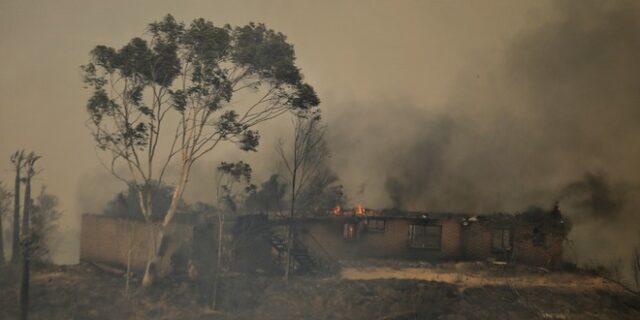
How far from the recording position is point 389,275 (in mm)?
22734

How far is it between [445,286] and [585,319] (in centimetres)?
459

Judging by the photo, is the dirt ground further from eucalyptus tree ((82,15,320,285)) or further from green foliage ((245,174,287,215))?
green foliage ((245,174,287,215))

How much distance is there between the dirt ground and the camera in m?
18.4

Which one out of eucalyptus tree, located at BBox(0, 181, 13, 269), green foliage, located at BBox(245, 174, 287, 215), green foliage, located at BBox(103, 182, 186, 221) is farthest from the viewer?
green foliage, located at BBox(245, 174, 287, 215)

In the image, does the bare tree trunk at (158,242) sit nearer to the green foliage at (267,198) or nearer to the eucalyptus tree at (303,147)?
the eucalyptus tree at (303,147)

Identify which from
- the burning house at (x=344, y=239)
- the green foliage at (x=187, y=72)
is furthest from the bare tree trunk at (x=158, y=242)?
the green foliage at (x=187, y=72)

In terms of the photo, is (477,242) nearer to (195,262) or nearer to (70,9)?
(195,262)

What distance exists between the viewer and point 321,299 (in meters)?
19.4

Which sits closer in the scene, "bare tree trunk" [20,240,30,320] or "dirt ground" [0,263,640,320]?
"bare tree trunk" [20,240,30,320]

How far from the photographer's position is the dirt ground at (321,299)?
1844 centimetres

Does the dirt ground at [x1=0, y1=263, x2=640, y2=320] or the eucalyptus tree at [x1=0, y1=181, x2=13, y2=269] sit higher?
the eucalyptus tree at [x1=0, y1=181, x2=13, y2=269]

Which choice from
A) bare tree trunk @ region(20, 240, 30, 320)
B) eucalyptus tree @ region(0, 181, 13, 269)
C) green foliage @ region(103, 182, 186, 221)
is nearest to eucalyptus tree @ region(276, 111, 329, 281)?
green foliage @ region(103, 182, 186, 221)

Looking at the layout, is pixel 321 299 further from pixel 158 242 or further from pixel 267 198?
pixel 267 198

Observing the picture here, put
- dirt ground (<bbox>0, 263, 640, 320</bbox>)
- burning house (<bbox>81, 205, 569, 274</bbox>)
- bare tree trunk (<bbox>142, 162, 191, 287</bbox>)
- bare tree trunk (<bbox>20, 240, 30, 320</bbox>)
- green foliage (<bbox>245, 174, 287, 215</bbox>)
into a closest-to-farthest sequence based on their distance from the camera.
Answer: bare tree trunk (<bbox>20, 240, 30, 320</bbox>) < dirt ground (<bbox>0, 263, 640, 320</bbox>) < bare tree trunk (<bbox>142, 162, 191, 287</bbox>) < burning house (<bbox>81, 205, 569, 274</bbox>) < green foliage (<bbox>245, 174, 287, 215</bbox>)
